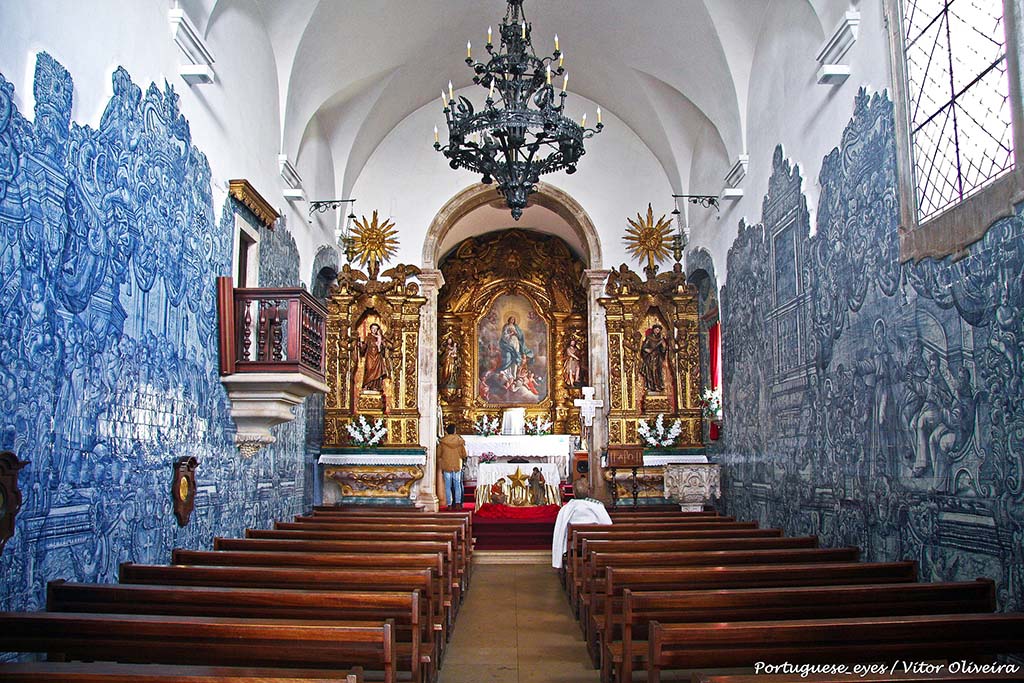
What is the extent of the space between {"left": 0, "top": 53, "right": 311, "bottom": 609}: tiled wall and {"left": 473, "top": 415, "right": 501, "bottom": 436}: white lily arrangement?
9.46 metres

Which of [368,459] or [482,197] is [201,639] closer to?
[368,459]

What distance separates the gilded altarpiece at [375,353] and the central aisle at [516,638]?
455 centimetres

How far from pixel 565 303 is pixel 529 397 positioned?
233cm

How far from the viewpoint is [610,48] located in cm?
1210

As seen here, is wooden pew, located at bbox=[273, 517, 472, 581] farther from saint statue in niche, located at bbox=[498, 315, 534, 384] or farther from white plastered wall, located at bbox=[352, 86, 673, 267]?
saint statue in niche, located at bbox=[498, 315, 534, 384]

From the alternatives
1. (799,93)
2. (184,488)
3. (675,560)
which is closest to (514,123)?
(799,93)

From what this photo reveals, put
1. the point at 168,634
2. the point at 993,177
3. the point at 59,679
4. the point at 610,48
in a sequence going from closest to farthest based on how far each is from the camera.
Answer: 1. the point at 59,679
2. the point at 168,634
3. the point at 993,177
4. the point at 610,48

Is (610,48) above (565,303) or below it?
above

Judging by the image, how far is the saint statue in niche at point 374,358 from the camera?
13.5m

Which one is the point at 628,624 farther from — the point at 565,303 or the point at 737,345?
the point at 565,303

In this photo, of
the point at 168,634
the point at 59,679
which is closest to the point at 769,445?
the point at 168,634

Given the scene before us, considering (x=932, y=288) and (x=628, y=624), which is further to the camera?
(x=932, y=288)

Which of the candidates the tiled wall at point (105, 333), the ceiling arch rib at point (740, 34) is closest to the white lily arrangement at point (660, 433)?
the ceiling arch rib at point (740, 34)

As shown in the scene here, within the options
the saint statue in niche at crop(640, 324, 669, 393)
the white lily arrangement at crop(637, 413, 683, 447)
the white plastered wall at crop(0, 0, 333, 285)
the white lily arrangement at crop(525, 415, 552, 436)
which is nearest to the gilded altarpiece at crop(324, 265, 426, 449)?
the white plastered wall at crop(0, 0, 333, 285)
